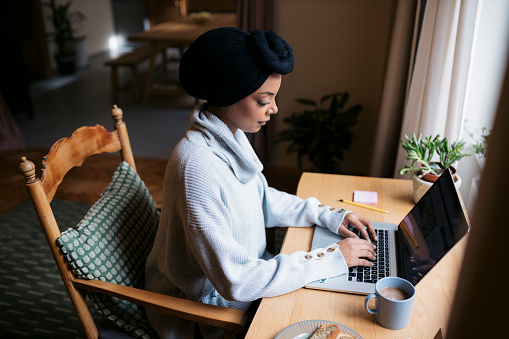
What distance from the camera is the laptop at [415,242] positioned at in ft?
3.20

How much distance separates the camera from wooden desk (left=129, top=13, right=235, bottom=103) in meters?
4.53

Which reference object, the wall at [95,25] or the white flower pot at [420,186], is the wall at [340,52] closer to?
the white flower pot at [420,186]

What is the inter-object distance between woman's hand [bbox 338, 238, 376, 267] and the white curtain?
0.93 meters

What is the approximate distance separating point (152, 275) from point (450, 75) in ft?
4.78

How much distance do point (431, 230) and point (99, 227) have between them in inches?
34.7

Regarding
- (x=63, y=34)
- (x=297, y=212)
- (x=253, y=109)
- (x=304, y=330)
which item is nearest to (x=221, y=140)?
(x=253, y=109)

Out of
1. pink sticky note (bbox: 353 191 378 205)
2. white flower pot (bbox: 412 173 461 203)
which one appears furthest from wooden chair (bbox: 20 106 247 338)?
white flower pot (bbox: 412 173 461 203)

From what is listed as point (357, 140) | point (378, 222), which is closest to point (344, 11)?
point (357, 140)

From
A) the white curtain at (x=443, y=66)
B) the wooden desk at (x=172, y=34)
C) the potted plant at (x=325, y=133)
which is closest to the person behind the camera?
the white curtain at (x=443, y=66)

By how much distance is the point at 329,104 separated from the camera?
315 cm

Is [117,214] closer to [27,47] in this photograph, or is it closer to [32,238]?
[32,238]

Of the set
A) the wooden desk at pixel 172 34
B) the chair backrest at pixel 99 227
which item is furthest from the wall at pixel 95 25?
the chair backrest at pixel 99 227

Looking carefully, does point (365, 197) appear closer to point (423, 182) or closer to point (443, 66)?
point (423, 182)

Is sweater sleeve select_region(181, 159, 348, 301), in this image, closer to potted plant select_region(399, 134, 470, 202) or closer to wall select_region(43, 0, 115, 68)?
potted plant select_region(399, 134, 470, 202)
